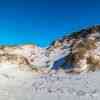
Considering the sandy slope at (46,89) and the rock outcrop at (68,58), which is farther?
the rock outcrop at (68,58)

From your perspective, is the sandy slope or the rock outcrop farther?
the rock outcrop

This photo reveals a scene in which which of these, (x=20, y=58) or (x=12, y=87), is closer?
(x=12, y=87)

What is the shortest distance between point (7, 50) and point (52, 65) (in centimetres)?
409

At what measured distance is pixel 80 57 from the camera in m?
18.8

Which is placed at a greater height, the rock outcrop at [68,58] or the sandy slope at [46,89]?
the rock outcrop at [68,58]

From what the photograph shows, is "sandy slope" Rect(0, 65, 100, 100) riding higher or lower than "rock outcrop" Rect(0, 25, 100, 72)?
lower

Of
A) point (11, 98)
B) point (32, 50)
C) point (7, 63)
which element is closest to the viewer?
point (11, 98)

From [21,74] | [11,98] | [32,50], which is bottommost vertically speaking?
[11,98]

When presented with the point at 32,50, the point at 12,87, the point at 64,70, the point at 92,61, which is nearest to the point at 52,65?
the point at 64,70

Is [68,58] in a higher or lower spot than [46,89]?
higher

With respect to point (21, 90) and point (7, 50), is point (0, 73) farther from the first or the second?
point (7, 50)

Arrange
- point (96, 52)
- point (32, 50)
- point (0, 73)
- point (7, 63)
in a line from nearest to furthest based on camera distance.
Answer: point (0, 73) < point (7, 63) < point (96, 52) < point (32, 50)

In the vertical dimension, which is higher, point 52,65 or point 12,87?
point 52,65

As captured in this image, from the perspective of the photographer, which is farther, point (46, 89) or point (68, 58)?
point (68, 58)
